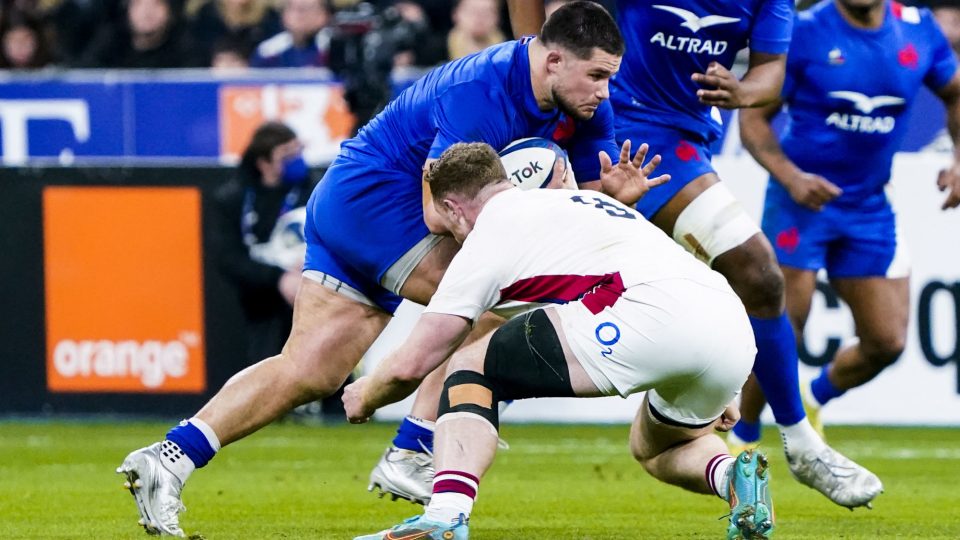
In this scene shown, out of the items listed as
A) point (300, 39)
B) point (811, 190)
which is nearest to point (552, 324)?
point (811, 190)

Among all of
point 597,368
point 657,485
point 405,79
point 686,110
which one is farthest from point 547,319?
point 405,79

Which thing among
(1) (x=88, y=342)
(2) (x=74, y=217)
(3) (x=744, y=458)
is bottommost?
(1) (x=88, y=342)

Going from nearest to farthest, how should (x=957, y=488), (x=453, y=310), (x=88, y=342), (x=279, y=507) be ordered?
(x=453, y=310) < (x=279, y=507) < (x=957, y=488) < (x=88, y=342)

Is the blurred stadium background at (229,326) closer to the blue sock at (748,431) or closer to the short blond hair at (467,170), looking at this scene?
the blue sock at (748,431)

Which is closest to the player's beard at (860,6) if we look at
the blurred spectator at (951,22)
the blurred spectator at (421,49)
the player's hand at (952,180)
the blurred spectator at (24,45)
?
the player's hand at (952,180)

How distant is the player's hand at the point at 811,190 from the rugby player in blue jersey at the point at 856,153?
0.90 feet

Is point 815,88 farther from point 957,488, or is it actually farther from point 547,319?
point 547,319

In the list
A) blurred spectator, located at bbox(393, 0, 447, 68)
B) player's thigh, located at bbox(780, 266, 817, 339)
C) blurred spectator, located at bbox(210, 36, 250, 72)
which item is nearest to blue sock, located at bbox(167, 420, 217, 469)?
player's thigh, located at bbox(780, 266, 817, 339)

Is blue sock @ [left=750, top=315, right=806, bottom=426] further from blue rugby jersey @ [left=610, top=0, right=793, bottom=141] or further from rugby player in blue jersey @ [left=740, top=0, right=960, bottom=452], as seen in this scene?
A: rugby player in blue jersey @ [left=740, top=0, right=960, bottom=452]

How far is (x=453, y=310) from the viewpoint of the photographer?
18.5 ft

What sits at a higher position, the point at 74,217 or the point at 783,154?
the point at 783,154

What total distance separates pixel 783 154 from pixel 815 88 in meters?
0.53

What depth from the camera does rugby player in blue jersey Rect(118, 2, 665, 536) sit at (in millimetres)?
6422

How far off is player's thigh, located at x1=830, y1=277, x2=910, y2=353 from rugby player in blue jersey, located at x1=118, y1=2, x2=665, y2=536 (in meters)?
2.65
